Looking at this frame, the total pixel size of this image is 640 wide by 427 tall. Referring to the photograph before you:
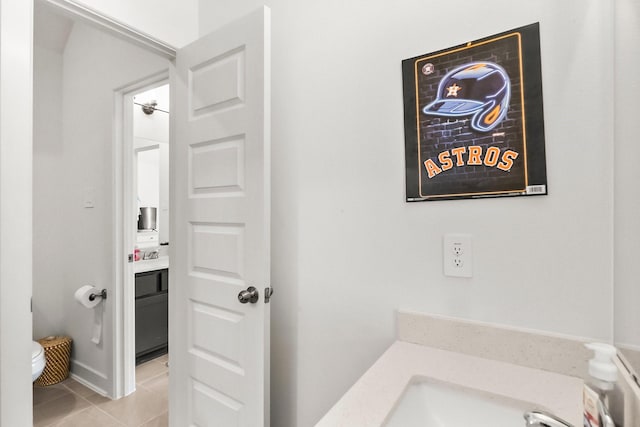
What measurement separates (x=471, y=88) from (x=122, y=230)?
2.27 m

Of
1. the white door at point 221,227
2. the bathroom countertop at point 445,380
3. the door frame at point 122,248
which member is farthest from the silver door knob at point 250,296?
the door frame at point 122,248

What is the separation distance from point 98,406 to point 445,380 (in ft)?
7.89

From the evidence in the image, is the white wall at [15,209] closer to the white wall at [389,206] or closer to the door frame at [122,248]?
the white wall at [389,206]

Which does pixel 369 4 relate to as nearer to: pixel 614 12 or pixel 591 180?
pixel 614 12

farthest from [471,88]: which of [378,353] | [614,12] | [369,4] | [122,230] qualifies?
[122,230]

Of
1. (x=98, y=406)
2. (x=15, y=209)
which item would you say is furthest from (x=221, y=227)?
(x=98, y=406)

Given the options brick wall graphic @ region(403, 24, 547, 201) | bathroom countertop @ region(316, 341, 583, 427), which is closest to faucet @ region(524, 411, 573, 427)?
bathroom countertop @ region(316, 341, 583, 427)

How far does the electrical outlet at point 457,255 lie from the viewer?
3.40 feet

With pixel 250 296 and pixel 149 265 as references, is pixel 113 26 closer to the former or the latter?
pixel 250 296

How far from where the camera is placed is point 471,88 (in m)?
1.04

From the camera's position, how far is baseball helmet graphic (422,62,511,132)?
99 cm

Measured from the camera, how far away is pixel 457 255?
41.5 inches

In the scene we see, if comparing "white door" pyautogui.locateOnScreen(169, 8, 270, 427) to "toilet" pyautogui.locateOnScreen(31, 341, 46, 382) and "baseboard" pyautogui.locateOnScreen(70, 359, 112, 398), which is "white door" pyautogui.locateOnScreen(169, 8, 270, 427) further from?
"baseboard" pyautogui.locateOnScreen(70, 359, 112, 398)

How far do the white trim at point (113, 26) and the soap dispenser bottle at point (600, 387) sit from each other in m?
1.85
